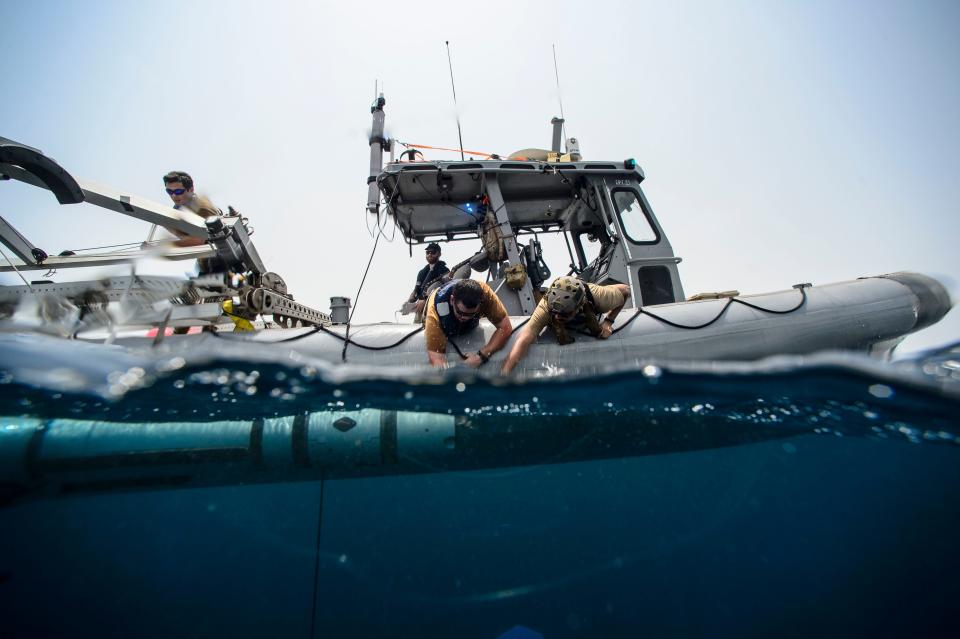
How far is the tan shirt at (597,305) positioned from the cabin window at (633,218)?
8.27 ft

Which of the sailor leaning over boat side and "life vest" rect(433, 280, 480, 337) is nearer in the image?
"life vest" rect(433, 280, 480, 337)

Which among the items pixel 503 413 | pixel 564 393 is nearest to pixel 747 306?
pixel 564 393

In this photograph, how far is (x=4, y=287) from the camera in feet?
12.0

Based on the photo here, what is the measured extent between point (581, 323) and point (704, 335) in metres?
1.34

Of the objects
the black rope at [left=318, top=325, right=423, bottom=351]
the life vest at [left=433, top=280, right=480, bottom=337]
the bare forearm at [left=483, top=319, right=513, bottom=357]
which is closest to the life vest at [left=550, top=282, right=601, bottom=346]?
the bare forearm at [left=483, top=319, right=513, bottom=357]

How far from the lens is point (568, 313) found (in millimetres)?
4086

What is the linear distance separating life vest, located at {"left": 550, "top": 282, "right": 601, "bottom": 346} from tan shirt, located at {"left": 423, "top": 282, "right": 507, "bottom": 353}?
2.00 ft

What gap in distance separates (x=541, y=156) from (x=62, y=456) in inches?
339

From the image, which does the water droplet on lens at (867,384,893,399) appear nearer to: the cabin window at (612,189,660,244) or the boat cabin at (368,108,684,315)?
the boat cabin at (368,108,684,315)

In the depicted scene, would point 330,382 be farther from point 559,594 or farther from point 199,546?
point 199,546

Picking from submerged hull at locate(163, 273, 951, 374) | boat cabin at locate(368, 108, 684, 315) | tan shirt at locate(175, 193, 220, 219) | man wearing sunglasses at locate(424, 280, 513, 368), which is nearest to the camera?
man wearing sunglasses at locate(424, 280, 513, 368)

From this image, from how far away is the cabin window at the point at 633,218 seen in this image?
6.70 metres

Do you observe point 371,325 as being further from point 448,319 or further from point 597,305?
point 597,305

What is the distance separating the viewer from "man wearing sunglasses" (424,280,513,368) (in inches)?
159
